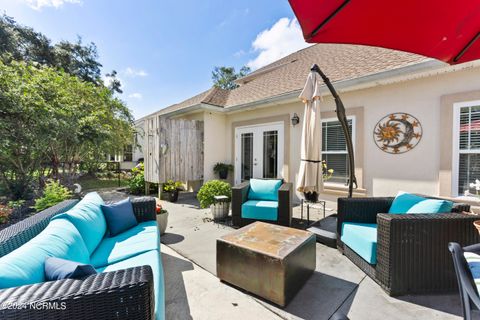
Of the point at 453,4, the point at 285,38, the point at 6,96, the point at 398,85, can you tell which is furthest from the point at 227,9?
the point at 453,4

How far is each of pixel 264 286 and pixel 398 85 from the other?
4884 mm

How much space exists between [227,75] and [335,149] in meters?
20.5

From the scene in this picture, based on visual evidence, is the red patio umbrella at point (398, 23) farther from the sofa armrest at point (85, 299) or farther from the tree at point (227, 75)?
the tree at point (227, 75)

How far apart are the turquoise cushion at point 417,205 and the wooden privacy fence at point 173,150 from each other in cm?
588

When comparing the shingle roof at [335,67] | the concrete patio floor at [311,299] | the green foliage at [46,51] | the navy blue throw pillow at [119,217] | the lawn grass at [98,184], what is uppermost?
the green foliage at [46,51]

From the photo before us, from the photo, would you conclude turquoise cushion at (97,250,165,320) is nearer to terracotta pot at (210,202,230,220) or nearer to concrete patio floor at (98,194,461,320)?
concrete patio floor at (98,194,461,320)

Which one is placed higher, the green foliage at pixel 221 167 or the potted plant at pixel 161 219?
the green foliage at pixel 221 167

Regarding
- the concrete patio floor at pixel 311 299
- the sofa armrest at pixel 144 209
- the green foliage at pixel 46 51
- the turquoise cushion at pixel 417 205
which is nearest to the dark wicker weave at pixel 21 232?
the sofa armrest at pixel 144 209

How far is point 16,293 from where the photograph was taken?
3.29 ft

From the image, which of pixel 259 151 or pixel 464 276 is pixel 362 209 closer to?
pixel 464 276

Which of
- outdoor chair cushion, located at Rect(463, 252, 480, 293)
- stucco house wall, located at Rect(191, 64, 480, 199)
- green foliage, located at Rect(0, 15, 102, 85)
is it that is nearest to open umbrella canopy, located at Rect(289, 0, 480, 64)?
outdoor chair cushion, located at Rect(463, 252, 480, 293)

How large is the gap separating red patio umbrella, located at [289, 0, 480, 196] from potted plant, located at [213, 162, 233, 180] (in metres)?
6.16

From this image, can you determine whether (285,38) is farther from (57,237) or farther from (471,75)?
(57,237)

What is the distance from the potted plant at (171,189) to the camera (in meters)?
6.69
